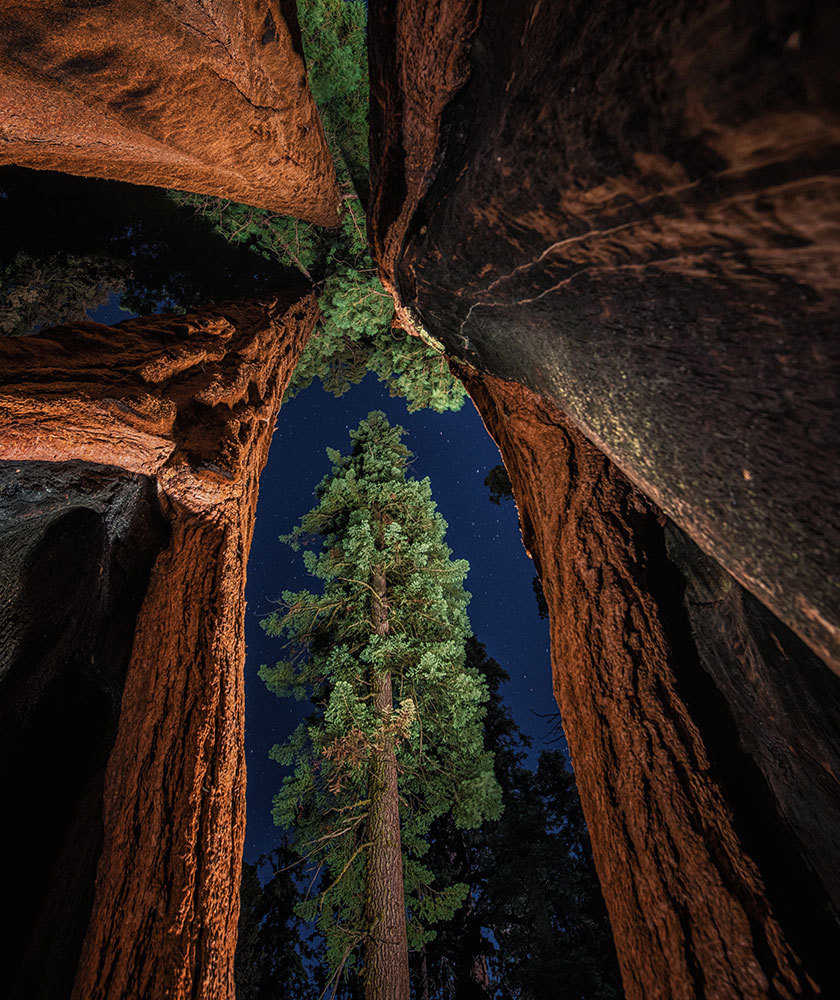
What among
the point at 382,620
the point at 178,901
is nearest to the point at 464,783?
the point at 382,620

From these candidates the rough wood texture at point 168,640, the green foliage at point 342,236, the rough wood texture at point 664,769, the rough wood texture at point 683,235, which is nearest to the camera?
the rough wood texture at point 683,235

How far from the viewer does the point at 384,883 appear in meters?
5.08

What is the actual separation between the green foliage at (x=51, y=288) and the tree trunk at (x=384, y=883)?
22.6ft

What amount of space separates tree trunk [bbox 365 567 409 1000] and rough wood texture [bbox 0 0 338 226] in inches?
249

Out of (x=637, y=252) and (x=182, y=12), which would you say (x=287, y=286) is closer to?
(x=182, y=12)

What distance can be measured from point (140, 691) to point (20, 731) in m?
0.82

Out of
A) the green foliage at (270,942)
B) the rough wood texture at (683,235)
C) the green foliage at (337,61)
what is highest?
the green foliage at (337,61)

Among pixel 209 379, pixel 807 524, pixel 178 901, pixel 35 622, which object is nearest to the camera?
pixel 807 524

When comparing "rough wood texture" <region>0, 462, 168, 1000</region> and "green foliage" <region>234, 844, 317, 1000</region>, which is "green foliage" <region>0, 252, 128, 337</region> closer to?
"rough wood texture" <region>0, 462, 168, 1000</region>

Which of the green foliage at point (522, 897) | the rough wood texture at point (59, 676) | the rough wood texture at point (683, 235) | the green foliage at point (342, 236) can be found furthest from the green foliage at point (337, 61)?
the green foliage at point (522, 897)

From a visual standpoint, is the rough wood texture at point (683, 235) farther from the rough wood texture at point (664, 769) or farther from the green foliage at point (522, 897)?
the green foliage at point (522, 897)

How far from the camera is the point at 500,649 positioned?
134 ft

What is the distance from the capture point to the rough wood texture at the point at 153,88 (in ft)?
7.14

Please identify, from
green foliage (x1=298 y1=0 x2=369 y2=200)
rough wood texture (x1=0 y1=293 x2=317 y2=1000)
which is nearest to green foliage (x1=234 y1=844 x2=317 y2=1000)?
rough wood texture (x1=0 y1=293 x2=317 y2=1000)
